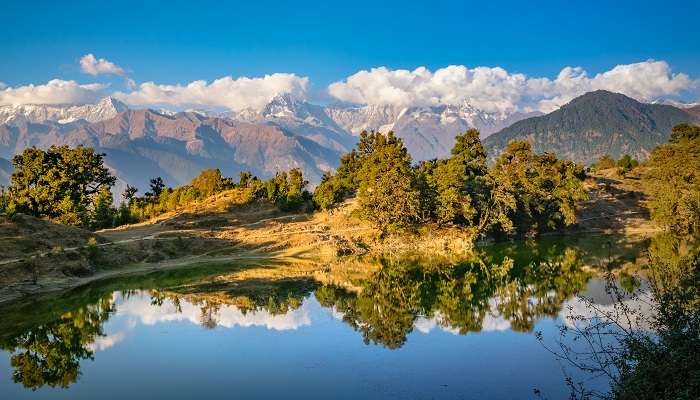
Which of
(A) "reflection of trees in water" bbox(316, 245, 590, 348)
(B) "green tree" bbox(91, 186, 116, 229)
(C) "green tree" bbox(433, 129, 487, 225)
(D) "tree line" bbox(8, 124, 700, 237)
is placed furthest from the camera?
(B) "green tree" bbox(91, 186, 116, 229)

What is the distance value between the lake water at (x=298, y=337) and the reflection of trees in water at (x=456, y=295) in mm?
159

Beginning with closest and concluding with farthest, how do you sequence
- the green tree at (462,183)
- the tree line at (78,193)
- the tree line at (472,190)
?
the tree line at (472,190) → the green tree at (462,183) → the tree line at (78,193)

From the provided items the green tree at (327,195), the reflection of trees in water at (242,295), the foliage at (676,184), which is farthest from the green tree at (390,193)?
the foliage at (676,184)

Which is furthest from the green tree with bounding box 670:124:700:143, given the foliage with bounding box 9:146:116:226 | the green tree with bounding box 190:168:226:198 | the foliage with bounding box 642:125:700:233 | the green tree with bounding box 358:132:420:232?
the foliage with bounding box 9:146:116:226

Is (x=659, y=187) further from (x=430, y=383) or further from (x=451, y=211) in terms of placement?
(x=430, y=383)

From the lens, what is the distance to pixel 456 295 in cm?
4950

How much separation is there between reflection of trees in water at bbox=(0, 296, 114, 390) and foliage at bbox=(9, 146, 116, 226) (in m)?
57.1

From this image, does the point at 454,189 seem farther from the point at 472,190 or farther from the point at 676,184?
the point at 676,184

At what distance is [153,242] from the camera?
80125 millimetres

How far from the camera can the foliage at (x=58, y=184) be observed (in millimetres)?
96250

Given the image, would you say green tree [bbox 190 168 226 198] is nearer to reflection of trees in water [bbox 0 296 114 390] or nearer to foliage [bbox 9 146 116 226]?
foliage [bbox 9 146 116 226]

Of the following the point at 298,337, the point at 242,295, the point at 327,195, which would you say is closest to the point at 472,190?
the point at 327,195

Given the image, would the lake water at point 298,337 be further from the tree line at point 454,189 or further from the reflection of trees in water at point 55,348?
the tree line at point 454,189

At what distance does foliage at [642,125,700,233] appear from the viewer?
9319cm
